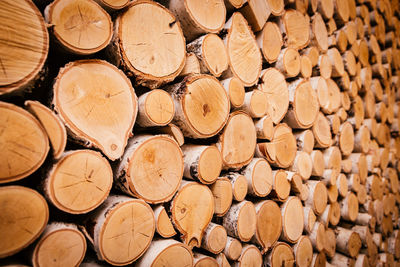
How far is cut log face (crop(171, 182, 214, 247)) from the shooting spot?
1.08m

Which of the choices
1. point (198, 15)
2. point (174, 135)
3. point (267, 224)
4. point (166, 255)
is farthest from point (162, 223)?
point (198, 15)

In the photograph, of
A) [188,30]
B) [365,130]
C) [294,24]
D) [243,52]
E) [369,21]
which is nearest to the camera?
[188,30]

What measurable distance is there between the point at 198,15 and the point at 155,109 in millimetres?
519

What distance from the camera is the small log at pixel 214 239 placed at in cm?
118

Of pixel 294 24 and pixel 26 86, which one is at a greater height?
pixel 294 24

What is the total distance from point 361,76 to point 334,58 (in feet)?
2.23

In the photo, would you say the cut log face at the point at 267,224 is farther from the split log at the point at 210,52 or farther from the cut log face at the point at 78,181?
the cut log face at the point at 78,181

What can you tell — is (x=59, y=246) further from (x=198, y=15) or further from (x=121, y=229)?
(x=198, y=15)

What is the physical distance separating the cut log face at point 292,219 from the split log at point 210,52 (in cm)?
95

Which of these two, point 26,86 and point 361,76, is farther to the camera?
point 361,76

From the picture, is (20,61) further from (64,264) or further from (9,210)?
(64,264)

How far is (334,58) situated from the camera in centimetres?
214

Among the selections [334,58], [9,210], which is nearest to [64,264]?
[9,210]

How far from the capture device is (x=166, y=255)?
3.28 ft
